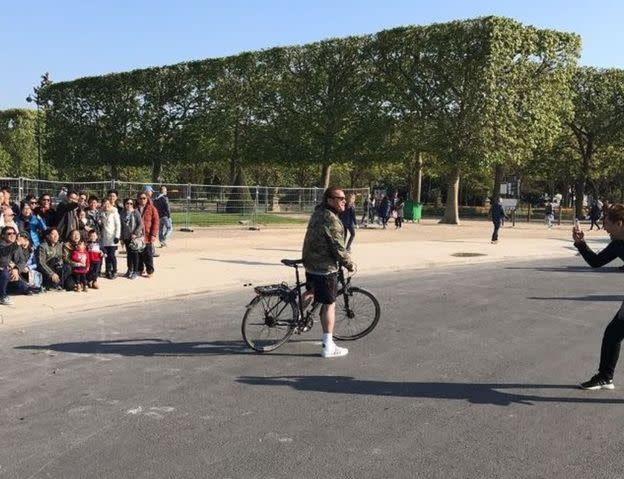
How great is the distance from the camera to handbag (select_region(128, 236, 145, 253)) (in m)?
12.7

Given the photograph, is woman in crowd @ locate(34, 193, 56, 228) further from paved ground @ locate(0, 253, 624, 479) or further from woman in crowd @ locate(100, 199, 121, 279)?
paved ground @ locate(0, 253, 624, 479)

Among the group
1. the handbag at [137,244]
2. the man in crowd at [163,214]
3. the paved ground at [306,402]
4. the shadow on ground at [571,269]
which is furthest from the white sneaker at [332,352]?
the man in crowd at [163,214]

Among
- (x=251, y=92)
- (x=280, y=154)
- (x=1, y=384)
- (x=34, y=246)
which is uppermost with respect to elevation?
(x=251, y=92)

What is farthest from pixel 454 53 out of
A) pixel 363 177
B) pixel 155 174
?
pixel 363 177

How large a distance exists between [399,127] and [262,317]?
29755 millimetres

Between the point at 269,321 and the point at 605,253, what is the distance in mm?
3446

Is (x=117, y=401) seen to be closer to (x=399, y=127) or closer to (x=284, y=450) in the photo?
(x=284, y=450)

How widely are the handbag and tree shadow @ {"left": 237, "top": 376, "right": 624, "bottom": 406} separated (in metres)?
7.04

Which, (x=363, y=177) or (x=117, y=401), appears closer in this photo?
(x=117, y=401)

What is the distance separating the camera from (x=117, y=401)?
5.56 metres

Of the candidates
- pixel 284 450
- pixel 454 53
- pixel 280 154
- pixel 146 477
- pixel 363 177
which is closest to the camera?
pixel 146 477

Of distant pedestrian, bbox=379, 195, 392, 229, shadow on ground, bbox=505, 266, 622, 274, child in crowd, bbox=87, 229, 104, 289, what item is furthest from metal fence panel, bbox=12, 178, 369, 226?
shadow on ground, bbox=505, 266, 622, 274

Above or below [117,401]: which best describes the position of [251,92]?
above

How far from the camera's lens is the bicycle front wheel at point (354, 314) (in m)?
8.01
